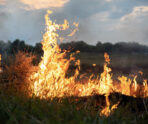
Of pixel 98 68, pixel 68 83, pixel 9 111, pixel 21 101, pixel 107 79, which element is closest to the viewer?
pixel 9 111

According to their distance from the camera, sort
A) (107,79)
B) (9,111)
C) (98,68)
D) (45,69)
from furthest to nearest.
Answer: (98,68), (107,79), (45,69), (9,111)

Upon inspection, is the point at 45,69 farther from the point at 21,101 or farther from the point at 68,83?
the point at 21,101

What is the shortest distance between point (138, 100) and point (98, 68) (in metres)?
15.4

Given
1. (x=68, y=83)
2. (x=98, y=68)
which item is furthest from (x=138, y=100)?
(x=98, y=68)

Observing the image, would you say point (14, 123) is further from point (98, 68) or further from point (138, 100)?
point (98, 68)

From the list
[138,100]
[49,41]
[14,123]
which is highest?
[49,41]

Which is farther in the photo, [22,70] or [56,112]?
[22,70]

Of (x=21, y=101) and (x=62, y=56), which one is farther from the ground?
(x=62, y=56)

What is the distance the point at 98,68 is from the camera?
22.1 meters

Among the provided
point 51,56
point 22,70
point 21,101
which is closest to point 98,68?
point 22,70

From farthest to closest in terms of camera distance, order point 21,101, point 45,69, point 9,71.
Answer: point 9,71 < point 45,69 < point 21,101

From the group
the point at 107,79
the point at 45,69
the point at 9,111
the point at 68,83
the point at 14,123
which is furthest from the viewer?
the point at 107,79

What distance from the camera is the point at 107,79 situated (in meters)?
7.74

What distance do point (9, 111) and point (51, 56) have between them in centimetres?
435
